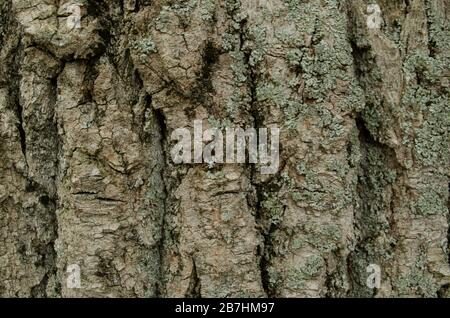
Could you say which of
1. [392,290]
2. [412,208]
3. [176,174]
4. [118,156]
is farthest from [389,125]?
[118,156]

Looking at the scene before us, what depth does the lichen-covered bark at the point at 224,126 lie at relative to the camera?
155 centimetres

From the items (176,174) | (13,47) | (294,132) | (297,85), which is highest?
(13,47)

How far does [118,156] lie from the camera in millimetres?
1559

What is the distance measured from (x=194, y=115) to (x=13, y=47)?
62 cm

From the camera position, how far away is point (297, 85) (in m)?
1.56

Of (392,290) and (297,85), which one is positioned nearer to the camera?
(297,85)

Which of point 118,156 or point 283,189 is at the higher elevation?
point 118,156

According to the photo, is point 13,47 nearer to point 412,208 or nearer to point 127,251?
point 127,251

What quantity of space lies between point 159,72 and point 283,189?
0.52m

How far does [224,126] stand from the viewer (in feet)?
5.11

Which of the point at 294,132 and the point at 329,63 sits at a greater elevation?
the point at 329,63

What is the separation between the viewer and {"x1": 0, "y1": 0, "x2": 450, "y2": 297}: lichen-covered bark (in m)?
1.55

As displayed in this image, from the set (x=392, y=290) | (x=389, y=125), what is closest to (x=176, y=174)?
(x=389, y=125)

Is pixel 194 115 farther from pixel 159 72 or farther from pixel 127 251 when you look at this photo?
pixel 127 251
